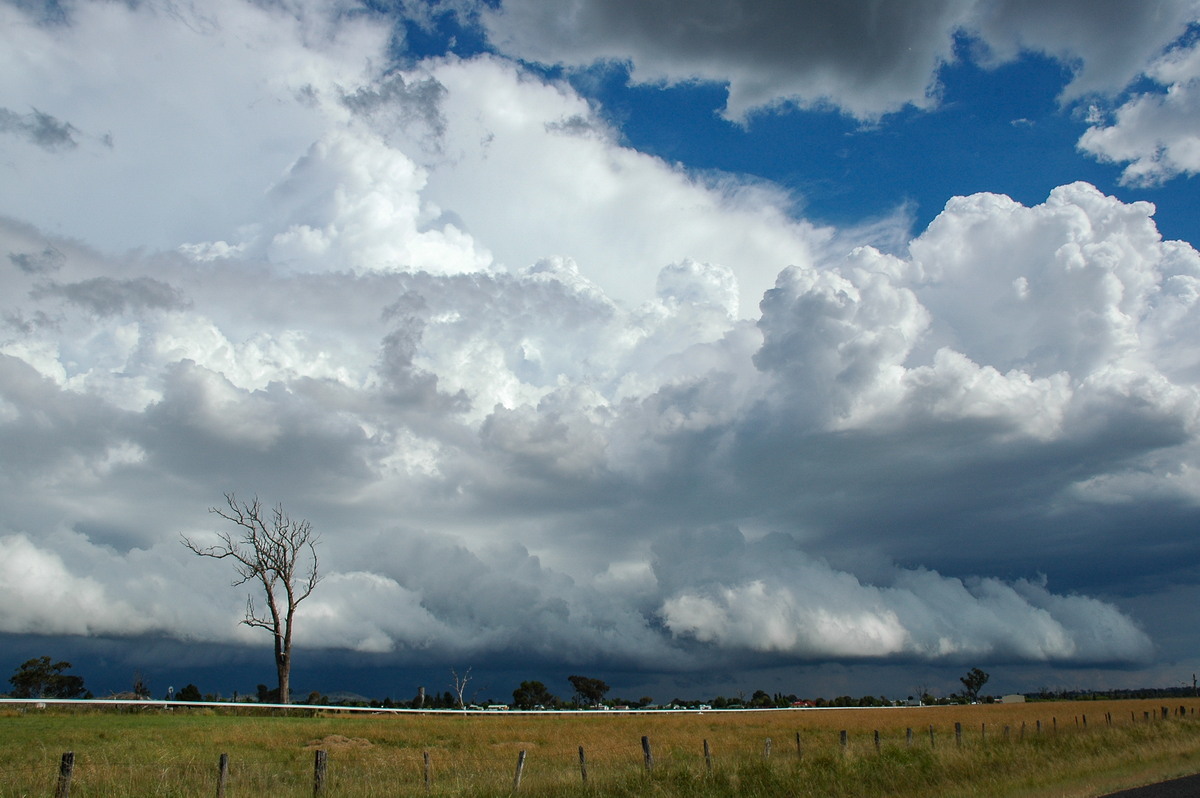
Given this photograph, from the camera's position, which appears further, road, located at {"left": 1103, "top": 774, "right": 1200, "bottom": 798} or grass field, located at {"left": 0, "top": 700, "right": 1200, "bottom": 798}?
grass field, located at {"left": 0, "top": 700, "right": 1200, "bottom": 798}

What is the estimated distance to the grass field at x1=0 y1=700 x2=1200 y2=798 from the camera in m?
18.3

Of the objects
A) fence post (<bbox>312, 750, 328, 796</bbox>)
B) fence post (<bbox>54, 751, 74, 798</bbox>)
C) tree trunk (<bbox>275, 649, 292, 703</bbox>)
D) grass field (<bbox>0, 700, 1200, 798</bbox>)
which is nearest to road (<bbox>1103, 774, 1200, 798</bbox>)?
grass field (<bbox>0, 700, 1200, 798</bbox>)

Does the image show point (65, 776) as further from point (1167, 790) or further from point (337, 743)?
point (1167, 790)

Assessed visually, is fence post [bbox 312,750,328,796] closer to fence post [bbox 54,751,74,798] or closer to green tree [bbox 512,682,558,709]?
fence post [bbox 54,751,74,798]

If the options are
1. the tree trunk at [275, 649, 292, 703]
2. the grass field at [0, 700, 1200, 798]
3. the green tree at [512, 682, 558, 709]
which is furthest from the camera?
the green tree at [512, 682, 558, 709]

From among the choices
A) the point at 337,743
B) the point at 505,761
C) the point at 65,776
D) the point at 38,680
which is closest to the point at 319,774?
the point at 65,776

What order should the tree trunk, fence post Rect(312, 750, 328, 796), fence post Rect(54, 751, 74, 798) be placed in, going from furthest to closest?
the tree trunk → fence post Rect(312, 750, 328, 796) → fence post Rect(54, 751, 74, 798)

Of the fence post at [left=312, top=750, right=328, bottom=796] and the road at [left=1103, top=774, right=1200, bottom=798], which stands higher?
the fence post at [left=312, top=750, right=328, bottom=796]

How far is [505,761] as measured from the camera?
27641 mm

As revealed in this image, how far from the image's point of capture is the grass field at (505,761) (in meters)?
18.3

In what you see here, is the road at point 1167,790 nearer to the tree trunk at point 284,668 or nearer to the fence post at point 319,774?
the fence post at point 319,774

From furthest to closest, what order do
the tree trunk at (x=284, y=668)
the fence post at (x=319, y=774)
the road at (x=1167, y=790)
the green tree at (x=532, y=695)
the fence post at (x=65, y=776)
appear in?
the green tree at (x=532, y=695) < the tree trunk at (x=284, y=668) < the road at (x=1167, y=790) < the fence post at (x=319, y=774) < the fence post at (x=65, y=776)

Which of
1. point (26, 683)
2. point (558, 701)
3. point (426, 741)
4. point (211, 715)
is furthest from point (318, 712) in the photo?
point (558, 701)

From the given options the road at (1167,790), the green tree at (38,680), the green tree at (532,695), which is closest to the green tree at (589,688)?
the green tree at (532,695)
